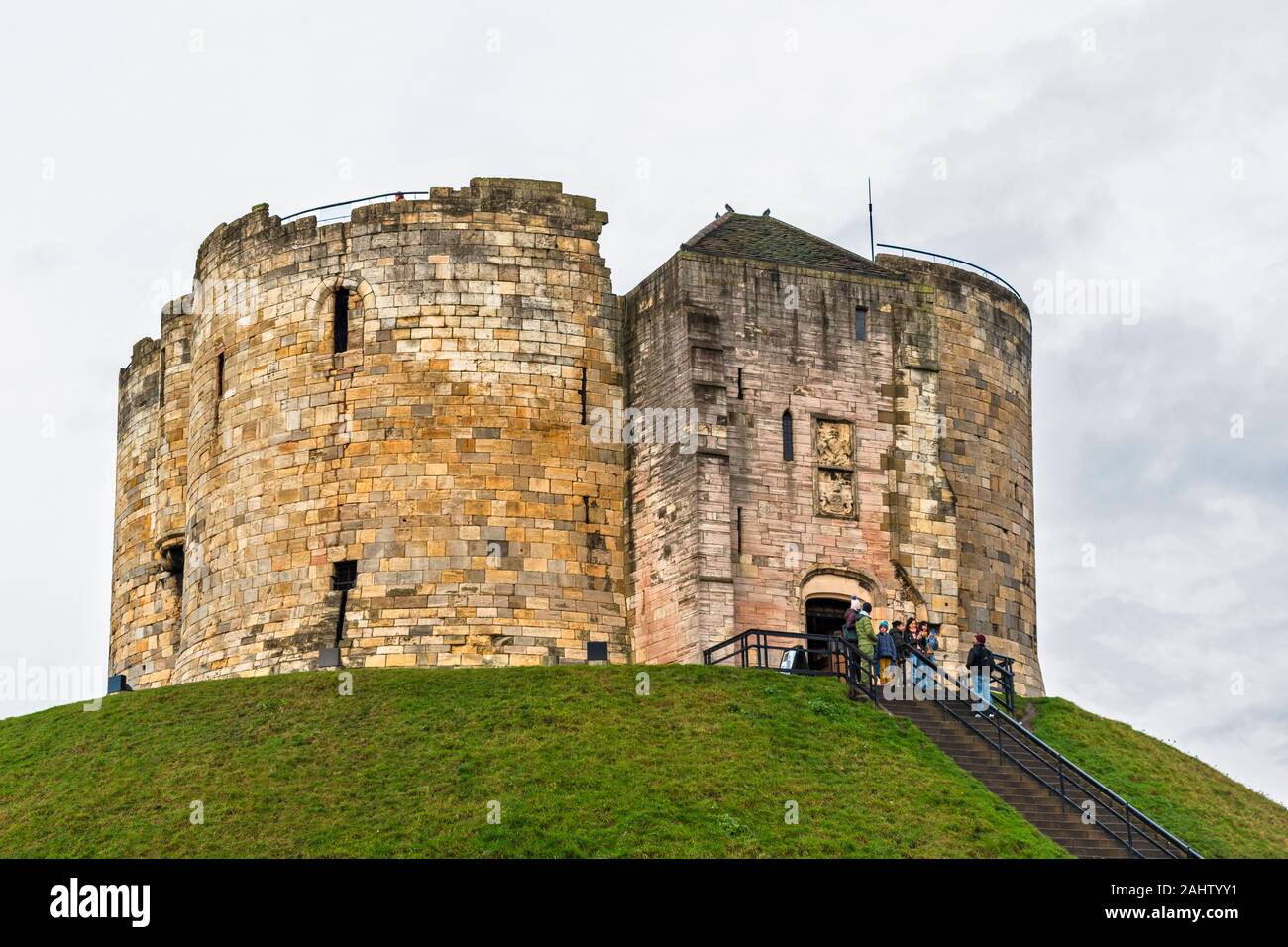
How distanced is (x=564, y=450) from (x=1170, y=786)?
43.3 feet

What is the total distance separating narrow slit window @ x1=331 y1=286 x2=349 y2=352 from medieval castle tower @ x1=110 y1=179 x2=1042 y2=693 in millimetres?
44

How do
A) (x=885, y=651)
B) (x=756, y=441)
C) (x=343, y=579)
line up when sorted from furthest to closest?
(x=343, y=579)
(x=756, y=441)
(x=885, y=651)

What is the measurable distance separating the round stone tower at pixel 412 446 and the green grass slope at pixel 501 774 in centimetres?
315

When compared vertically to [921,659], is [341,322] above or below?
above

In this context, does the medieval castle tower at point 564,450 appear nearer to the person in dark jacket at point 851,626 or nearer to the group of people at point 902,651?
the group of people at point 902,651

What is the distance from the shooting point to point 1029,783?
3725 centimetres

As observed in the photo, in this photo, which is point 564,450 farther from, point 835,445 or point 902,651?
point 902,651

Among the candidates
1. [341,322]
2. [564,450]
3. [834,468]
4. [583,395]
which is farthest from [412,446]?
[834,468]

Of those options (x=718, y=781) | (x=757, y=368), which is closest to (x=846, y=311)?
(x=757, y=368)

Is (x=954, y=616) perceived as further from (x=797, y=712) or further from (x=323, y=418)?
(x=323, y=418)

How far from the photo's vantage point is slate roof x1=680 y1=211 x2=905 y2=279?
47469 mm

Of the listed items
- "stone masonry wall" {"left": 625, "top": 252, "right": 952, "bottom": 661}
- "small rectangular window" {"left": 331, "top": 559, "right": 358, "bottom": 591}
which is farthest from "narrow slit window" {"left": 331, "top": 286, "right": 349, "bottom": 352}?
"stone masonry wall" {"left": 625, "top": 252, "right": 952, "bottom": 661}
